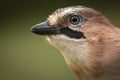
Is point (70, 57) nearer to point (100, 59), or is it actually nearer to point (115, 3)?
point (100, 59)

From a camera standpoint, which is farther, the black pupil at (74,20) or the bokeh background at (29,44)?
the bokeh background at (29,44)

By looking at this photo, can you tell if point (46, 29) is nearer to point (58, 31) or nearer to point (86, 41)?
point (58, 31)

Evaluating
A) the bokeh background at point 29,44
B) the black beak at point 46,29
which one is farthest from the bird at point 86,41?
the bokeh background at point 29,44

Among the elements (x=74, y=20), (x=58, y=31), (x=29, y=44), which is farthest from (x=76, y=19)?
(x=29, y=44)

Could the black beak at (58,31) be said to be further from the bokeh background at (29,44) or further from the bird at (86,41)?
the bokeh background at (29,44)

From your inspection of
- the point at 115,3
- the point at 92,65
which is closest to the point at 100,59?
the point at 92,65

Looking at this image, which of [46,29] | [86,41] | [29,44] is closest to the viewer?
[86,41]

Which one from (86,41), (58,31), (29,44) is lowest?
(86,41)
